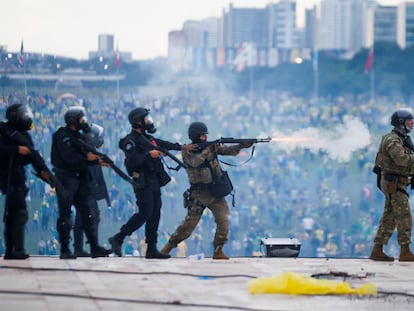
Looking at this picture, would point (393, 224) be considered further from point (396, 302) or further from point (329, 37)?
point (329, 37)

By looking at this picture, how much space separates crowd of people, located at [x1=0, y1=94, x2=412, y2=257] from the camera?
1435 inches

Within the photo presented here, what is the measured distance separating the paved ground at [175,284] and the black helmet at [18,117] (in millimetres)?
1450

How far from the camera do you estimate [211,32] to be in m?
77.3

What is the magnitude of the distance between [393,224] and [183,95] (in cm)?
4172

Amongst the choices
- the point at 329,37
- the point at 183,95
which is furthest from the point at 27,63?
the point at 329,37

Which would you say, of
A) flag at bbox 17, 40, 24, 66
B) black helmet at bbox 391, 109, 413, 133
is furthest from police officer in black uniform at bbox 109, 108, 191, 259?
flag at bbox 17, 40, 24, 66

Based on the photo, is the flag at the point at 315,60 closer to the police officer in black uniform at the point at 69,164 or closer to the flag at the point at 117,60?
the flag at the point at 117,60

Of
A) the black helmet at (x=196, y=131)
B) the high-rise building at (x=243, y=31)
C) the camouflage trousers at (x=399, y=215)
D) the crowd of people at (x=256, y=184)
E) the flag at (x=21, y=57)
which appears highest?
the high-rise building at (x=243, y=31)

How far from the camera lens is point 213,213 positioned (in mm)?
15188

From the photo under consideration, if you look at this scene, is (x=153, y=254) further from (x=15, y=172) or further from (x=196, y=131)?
(x=15, y=172)

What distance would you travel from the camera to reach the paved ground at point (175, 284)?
1100 centimetres

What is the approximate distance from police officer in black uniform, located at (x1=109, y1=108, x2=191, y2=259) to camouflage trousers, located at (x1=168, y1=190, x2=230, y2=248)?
684mm

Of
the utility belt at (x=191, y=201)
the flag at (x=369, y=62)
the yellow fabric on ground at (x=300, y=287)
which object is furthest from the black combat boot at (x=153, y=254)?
the flag at (x=369, y=62)

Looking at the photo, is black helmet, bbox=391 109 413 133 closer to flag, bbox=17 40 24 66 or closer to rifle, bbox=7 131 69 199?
rifle, bbox=7 131 69 199
